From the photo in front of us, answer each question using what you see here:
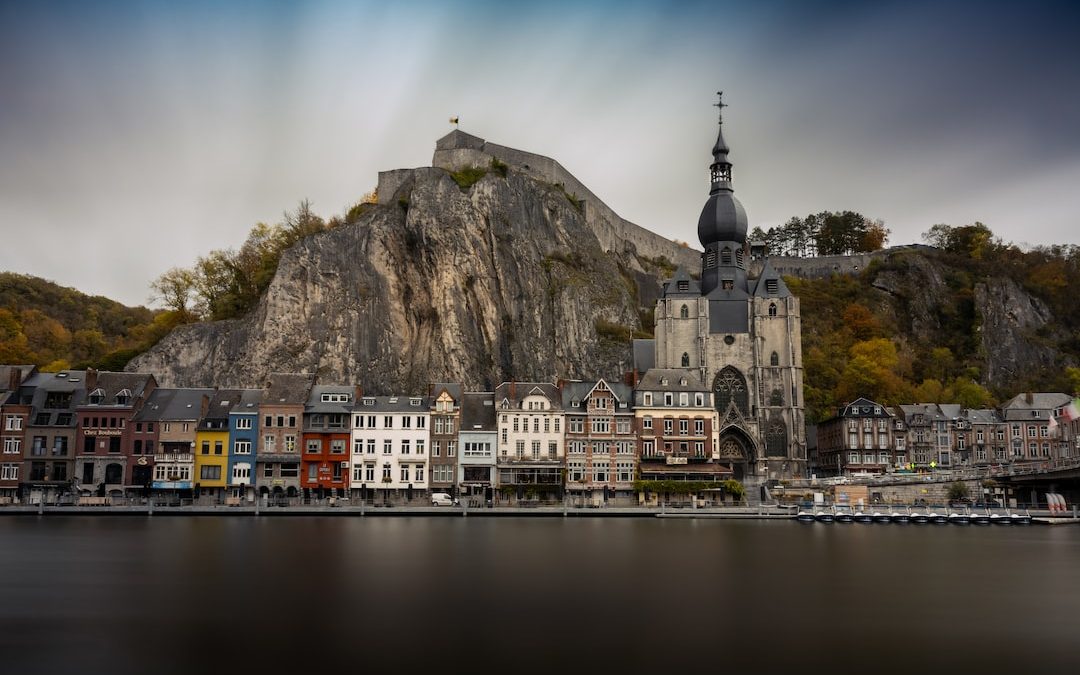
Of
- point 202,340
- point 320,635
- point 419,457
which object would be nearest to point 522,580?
point 320,635

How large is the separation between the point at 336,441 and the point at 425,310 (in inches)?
876

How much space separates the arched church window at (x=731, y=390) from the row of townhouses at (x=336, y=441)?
9.34 m

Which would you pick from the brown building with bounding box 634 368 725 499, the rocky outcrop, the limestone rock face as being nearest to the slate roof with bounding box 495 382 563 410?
the brown building with bounding box 634 368 725 499

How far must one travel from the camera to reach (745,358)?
251ft

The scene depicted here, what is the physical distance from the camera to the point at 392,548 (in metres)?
35.6

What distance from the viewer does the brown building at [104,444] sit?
62.7m

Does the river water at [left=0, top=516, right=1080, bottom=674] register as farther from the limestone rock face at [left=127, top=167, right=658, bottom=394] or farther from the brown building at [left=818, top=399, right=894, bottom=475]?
the limestone rock face at [left=127, top=167, right=658, bottom=394]

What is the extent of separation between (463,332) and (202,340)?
21.5 meters

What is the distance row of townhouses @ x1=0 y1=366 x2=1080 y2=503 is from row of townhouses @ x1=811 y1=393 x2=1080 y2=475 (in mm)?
17526

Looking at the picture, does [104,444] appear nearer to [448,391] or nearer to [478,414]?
[448,391]

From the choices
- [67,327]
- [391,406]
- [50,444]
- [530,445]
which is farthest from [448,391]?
[67,327]

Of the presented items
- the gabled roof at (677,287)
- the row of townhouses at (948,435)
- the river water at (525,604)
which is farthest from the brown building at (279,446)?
the row of townhouses at (948,435)

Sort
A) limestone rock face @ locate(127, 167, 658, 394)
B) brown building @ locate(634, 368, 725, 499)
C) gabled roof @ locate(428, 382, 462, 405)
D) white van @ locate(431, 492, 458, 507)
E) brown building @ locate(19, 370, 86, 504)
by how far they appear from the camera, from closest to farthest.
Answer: white van @ locate(431, 492, 458, 507) → brown building @ locate(19, 370, 86, 504) → brown building @ locate(634, 368, 725, 499) → gabled roof @ locate(428, 382, 462, 405) → limestone rock face @ locate(127, 167, 658, 394)

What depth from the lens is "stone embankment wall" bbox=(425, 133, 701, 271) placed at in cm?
9262
